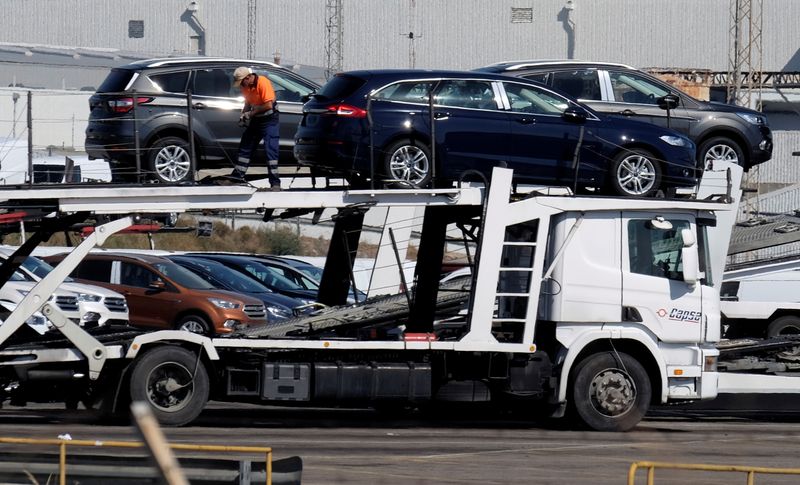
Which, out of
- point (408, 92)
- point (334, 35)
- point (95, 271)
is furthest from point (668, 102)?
point (334, 35)

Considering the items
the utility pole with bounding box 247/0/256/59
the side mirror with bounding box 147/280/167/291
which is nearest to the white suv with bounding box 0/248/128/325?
the side mirror with bounding box 147/280/167/291

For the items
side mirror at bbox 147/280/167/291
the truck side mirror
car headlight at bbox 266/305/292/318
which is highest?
the truck side mirror

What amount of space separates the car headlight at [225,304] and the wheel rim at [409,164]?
6.79 metres

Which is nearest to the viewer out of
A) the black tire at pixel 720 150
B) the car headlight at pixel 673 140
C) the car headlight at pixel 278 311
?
the car headlight at pixel 673 140

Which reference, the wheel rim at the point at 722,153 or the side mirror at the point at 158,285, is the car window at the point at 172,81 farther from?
the wheel rim at the point at 722,153

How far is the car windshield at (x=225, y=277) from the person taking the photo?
66.8ft

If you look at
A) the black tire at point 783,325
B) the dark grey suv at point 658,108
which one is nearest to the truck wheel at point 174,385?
the dark grey suv at point 658,108

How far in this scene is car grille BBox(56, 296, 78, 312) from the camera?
17.3 meters

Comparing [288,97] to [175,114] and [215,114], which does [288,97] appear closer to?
[215,114]

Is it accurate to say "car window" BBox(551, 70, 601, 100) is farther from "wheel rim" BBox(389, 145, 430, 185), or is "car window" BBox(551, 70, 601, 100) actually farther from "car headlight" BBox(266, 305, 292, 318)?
"car headlight" BBox(266, 305, 292, 318)

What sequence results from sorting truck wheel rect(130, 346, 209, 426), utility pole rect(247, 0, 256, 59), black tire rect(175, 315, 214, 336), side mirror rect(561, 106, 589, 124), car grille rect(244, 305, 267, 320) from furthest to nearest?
utility pole rect(247, 0, 256, 59) < car grille rect(244, 305, 267, 320) < black tire rect(175, 315, 214, 336) < side mirror rect(561, 106, 589, 124) < truck wheel rect(130, 346, 209, 426)

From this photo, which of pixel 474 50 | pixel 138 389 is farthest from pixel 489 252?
pixel 474 50

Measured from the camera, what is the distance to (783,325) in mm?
19031

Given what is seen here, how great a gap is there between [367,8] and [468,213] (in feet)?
157
